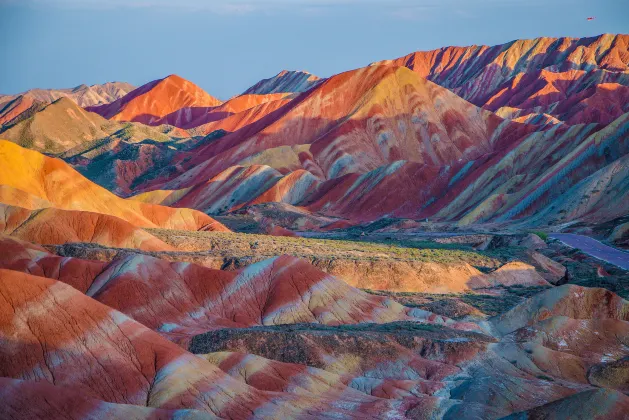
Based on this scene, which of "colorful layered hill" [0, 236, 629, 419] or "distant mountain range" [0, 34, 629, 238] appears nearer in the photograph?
"colorful layered hill" [0, 236, 629, 419]

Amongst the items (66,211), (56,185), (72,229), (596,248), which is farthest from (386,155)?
(72,229)

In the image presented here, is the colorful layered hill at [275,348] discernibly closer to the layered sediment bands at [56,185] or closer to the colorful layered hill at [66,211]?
the colorful layered hill at [66,211]

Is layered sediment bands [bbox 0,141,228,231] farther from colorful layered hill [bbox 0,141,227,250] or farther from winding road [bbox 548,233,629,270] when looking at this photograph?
winding road [bbox 548,233,629,270]


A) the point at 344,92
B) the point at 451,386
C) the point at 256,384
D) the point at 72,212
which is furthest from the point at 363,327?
the point at 344,92

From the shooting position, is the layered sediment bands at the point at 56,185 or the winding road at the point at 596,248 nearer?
the winding road at the point at 596,248

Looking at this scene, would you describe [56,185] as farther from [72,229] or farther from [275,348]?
[275,348]

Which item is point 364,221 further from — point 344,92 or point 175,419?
point 175,419

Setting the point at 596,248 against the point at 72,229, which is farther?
the point at 596,248

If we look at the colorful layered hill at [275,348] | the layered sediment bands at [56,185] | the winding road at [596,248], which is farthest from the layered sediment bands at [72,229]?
the winding road at [596,248]

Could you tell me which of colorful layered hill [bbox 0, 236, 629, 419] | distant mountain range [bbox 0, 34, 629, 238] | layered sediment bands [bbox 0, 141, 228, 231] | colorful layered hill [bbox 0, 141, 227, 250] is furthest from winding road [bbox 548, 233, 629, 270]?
layered sediment bands [bbox 0, 141, 228, 231]
